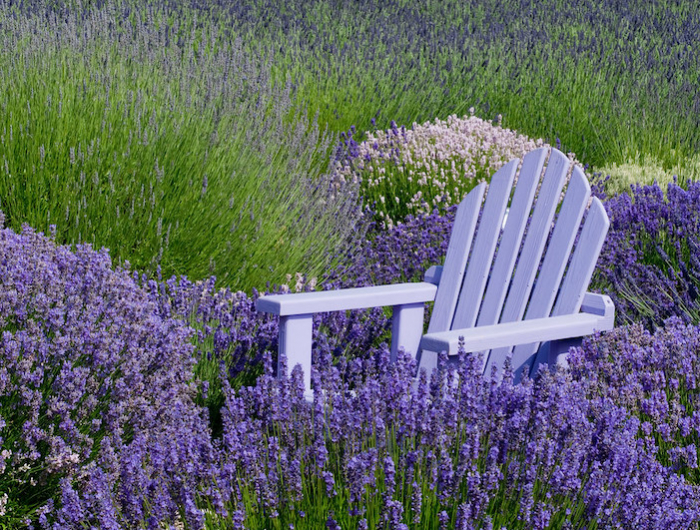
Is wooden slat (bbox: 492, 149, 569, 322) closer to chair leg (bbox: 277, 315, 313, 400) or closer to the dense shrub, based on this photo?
chair leg (bbox: 277, 315, 313, 400)

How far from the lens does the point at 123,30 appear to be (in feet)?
20.2

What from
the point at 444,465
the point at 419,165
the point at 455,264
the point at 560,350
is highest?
the point at 419,165

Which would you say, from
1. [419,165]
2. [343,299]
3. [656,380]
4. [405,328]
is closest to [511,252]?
[405,328]

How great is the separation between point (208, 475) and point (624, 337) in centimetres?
177

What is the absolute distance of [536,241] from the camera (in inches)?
138

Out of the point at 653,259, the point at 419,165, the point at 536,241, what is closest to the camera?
the point at 536,241

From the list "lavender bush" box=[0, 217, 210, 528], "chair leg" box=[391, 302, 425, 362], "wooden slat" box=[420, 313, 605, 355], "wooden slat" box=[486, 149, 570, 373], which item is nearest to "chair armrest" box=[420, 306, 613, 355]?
"wooden slat" box=[420, 313, 605, 355]

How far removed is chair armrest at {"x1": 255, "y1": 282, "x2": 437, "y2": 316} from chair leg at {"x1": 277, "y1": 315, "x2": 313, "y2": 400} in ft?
0.11

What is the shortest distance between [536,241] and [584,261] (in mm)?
288

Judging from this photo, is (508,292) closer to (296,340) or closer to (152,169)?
(296,340)

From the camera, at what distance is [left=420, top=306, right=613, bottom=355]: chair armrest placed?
8.34 feet

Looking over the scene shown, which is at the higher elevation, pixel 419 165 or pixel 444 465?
pixel 419 165

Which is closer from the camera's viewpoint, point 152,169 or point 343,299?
point 343,299

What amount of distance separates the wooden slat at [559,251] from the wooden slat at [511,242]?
136mm
